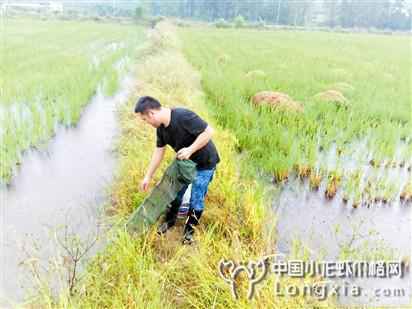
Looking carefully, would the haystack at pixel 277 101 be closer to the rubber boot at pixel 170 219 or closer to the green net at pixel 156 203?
the rubber boot at pixel 170 219

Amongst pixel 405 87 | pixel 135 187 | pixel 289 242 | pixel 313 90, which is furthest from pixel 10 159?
pixel 405 87


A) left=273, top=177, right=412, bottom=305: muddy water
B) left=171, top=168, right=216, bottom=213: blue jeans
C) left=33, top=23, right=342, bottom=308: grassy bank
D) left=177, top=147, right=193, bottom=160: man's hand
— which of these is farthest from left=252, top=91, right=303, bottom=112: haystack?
left=177, top=147, right=193, bottom=160: man's hand

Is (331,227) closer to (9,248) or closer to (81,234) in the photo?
(81,234)

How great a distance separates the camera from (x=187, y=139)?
6.55 feet

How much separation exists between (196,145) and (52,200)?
184 cm

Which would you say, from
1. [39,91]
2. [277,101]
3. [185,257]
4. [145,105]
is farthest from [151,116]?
[39,91]

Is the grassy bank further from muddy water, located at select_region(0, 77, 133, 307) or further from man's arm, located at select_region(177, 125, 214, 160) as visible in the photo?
man's arm, located at select_region(177, 125, 214, 160)

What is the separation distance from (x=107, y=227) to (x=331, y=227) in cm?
189

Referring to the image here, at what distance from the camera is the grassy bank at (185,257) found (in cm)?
164

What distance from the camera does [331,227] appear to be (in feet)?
8.41

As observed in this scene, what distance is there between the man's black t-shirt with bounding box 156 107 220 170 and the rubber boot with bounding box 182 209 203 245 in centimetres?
37

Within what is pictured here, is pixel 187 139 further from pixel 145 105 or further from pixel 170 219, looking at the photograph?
pixel 170 219

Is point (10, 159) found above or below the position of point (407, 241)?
above

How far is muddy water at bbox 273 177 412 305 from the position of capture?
2.05m
